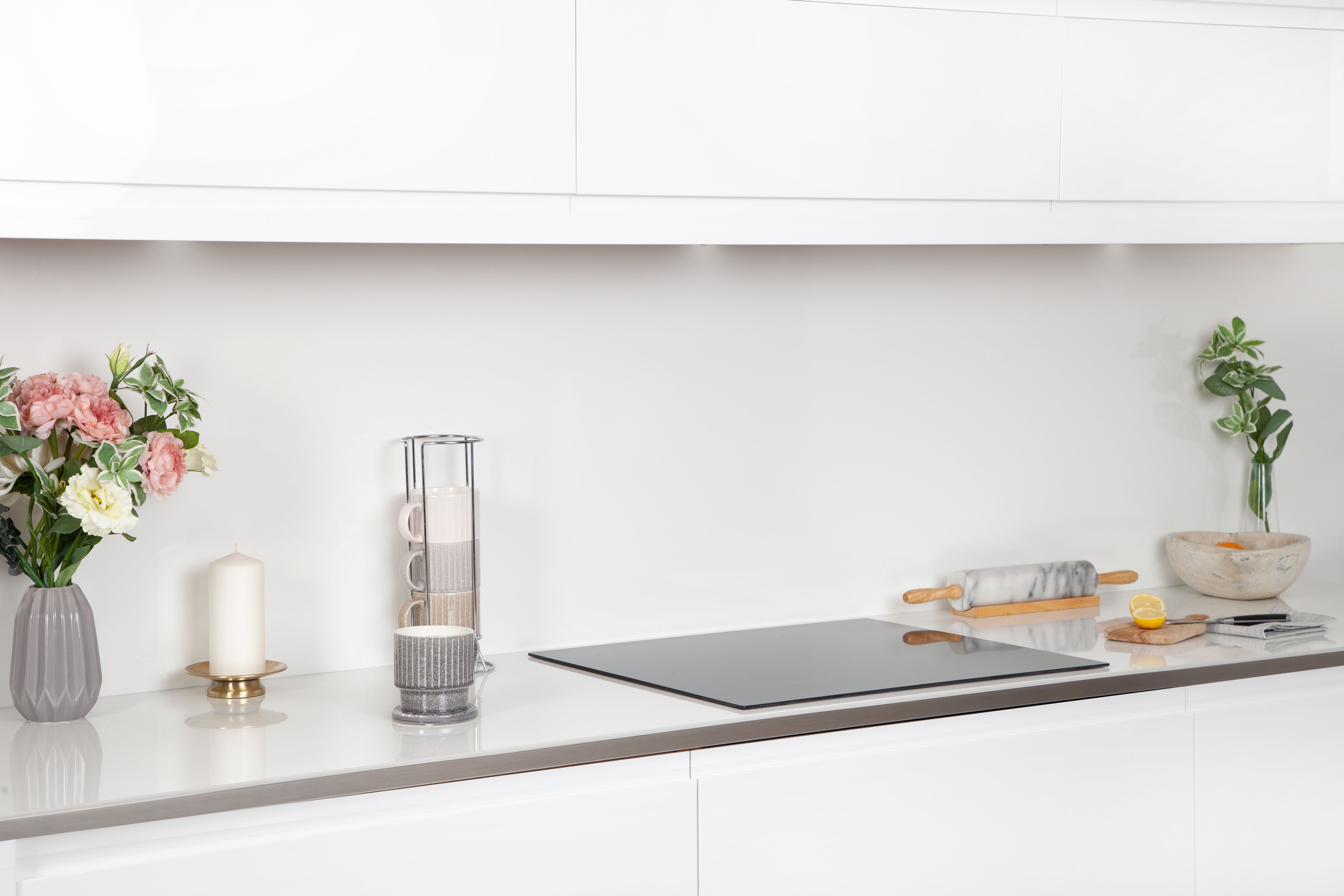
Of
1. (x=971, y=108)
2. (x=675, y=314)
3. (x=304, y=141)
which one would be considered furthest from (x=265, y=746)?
(x=971, y=108)

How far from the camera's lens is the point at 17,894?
4.84 ft

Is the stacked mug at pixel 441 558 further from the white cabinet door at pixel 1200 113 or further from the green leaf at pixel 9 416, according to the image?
the white cabinet door at pixel 1200 113

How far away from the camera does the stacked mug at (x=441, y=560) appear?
213cm

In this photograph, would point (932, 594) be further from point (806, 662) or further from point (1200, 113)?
point (1200, 113)

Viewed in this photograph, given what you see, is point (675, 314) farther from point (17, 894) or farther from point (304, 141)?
point (17, 894)

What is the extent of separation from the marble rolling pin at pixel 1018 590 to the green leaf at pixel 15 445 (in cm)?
155

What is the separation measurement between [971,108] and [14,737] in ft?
5.60

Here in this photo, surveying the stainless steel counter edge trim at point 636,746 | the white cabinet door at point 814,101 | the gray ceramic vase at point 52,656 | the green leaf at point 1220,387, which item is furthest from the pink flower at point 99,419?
the green leaf at point 1220,387

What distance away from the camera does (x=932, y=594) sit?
2.58 meters

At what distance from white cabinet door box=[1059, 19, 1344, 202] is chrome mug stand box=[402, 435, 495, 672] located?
1.10 meters

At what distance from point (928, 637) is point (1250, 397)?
40.3 inches

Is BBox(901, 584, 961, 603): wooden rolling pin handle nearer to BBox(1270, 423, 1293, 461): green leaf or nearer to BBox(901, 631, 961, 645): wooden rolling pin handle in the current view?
BBox(901, 631, 961, 645): wooden rolling pin handle

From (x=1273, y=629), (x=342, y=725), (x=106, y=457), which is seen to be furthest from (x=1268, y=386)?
(x=106, y=457)

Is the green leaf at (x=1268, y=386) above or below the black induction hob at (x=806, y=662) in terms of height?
above
